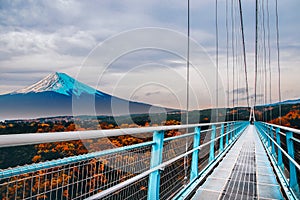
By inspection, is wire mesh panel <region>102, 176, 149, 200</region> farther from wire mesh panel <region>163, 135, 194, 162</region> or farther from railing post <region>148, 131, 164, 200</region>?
wire mesh panel <region>163, 135, 194, 162</region>

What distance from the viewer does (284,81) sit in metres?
21.1

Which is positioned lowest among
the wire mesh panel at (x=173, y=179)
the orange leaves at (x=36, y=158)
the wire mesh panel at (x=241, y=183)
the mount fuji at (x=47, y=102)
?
the wire mesh panel at (x=241, y=183)

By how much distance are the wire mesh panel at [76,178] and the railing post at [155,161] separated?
11 cm

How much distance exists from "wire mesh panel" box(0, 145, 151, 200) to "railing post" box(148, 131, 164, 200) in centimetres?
11

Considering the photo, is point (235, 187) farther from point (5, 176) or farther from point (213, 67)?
point (213, 67)

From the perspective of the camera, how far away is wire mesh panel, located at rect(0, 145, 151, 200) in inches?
39.4

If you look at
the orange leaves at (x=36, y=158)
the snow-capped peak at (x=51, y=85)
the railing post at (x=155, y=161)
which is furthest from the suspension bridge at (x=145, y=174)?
the snow-capped peak at (x=51, y=85)

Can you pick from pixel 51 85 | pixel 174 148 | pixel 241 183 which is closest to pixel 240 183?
pixel 241 183

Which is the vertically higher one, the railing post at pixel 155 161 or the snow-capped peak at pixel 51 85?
the snow-capped peak at pixel 51 85

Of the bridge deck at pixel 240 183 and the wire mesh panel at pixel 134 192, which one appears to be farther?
the bridge deck at pixel 240 183

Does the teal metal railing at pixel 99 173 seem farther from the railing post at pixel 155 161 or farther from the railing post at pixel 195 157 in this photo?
the railing post at pixel 195 157

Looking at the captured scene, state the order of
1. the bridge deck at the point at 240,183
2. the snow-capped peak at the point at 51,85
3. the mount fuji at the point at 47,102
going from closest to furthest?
the bridge deck at the point at 240,183, the mount fuji at the point at 47,102, the snow-capped peak at the point at 51,85

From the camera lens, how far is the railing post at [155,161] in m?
2.07

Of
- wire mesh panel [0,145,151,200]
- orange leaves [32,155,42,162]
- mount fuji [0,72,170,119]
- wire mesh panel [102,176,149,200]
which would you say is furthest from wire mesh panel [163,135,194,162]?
mount fuji [0,72,170,119]
